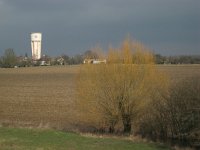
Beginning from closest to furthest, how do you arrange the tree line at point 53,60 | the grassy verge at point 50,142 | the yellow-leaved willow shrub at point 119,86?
the grassy verge at point 50,142 → the yellow-leaved willow shrub at point 119,86 → the tree line at point 53,60

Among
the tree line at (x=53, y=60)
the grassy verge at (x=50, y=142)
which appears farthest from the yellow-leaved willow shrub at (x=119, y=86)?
the tree line at (x=53, y=60)

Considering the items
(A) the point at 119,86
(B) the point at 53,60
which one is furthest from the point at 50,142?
(B) the point at 53,60

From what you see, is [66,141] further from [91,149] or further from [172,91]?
[172,91]

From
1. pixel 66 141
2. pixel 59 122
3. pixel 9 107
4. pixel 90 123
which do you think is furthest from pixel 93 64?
pixel 9 107

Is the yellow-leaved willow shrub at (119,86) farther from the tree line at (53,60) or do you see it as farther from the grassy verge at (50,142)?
the tree line at (53,60)

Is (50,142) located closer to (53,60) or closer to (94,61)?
(94,61)

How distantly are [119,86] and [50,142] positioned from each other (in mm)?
10244

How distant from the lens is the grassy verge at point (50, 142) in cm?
1491

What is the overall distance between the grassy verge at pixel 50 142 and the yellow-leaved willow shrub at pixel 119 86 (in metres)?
7.36

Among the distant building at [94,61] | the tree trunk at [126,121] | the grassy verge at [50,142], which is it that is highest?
the distant building at [94,61]

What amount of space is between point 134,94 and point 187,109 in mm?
4392

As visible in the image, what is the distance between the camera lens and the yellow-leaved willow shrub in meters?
25.7

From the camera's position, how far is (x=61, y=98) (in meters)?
46.3

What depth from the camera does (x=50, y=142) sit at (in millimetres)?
16188
